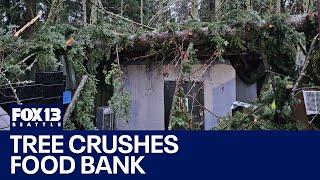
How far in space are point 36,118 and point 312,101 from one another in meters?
3.46

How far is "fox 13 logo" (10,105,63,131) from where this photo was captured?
3.04 metres

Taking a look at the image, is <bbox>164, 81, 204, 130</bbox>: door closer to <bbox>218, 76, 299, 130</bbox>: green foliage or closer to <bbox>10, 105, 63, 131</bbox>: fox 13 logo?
<bbox>218, 76, 299, 130</bbox>: green foliage

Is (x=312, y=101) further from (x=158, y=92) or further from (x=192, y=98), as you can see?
(x=158, y=92)

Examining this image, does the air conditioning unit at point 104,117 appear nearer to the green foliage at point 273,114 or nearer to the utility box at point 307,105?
the green foliage at point 273,114

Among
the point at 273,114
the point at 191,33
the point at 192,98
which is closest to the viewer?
the point at 273,114

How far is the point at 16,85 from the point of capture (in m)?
5.27

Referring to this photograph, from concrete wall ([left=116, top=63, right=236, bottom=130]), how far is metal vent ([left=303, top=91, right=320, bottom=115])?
2282mm

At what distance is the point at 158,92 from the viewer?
7.65 m

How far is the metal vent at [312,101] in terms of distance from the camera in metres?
4.89

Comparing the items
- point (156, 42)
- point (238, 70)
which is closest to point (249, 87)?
point (238, 70)

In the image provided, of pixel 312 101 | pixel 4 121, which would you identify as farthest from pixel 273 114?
pixel 4 121

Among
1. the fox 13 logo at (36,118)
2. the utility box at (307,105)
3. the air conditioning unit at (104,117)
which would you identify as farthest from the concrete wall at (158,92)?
the fox 13 logo at (36,118)

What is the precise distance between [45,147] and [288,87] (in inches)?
103

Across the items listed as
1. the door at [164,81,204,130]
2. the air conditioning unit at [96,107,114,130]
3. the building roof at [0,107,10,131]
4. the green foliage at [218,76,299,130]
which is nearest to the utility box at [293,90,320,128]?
the green foliage at [218,76,299,130]
